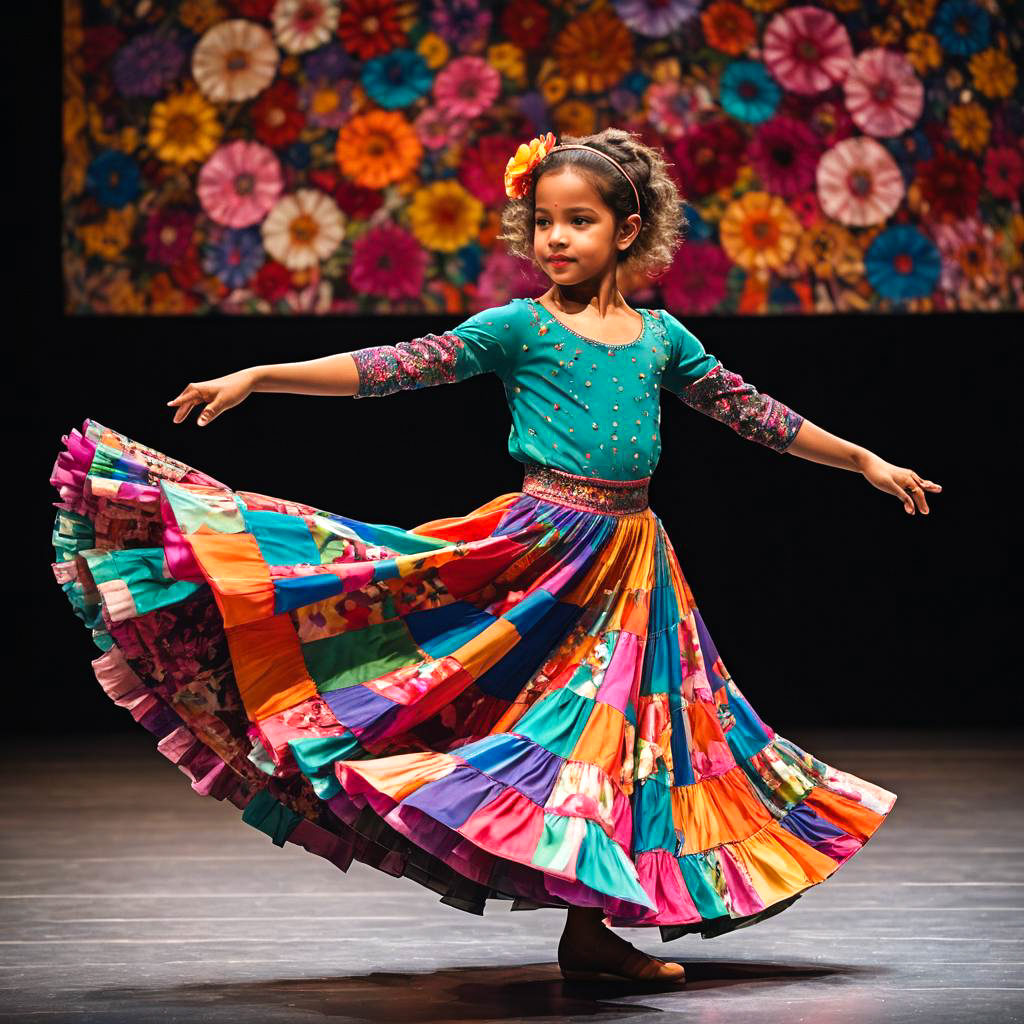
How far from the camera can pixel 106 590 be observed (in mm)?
2256

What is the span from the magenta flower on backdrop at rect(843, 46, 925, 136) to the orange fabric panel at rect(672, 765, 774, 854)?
272cm

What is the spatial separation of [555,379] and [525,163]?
1.08ft

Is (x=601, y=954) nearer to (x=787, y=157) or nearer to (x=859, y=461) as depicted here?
(x=859, y=461)

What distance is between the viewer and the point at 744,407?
2.67 meters

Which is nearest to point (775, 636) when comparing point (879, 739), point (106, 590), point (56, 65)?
point (879, 739)

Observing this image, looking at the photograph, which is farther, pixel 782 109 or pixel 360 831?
pixel 782 109

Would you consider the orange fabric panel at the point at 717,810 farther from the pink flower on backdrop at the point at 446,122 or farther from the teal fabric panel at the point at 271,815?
the pink flower on backdrop at the point at 446,122

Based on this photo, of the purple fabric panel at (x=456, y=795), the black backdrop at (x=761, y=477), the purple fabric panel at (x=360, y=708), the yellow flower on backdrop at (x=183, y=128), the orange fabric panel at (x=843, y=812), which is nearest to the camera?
the purple fabric panel at (x=456, y=795)

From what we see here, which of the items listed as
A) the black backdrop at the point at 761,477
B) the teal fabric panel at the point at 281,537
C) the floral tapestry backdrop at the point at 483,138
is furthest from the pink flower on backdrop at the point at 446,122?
the teal fabric panel at the point at 281,537

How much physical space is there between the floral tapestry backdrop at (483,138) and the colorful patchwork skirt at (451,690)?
2.36 metres

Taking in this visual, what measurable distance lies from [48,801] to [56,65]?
1981mm

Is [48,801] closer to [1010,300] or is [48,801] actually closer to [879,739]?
[879,739]

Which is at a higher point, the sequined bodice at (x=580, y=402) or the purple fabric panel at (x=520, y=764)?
the sequined bodice at (x=580, y=402)

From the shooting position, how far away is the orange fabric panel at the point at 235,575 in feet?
7.36
